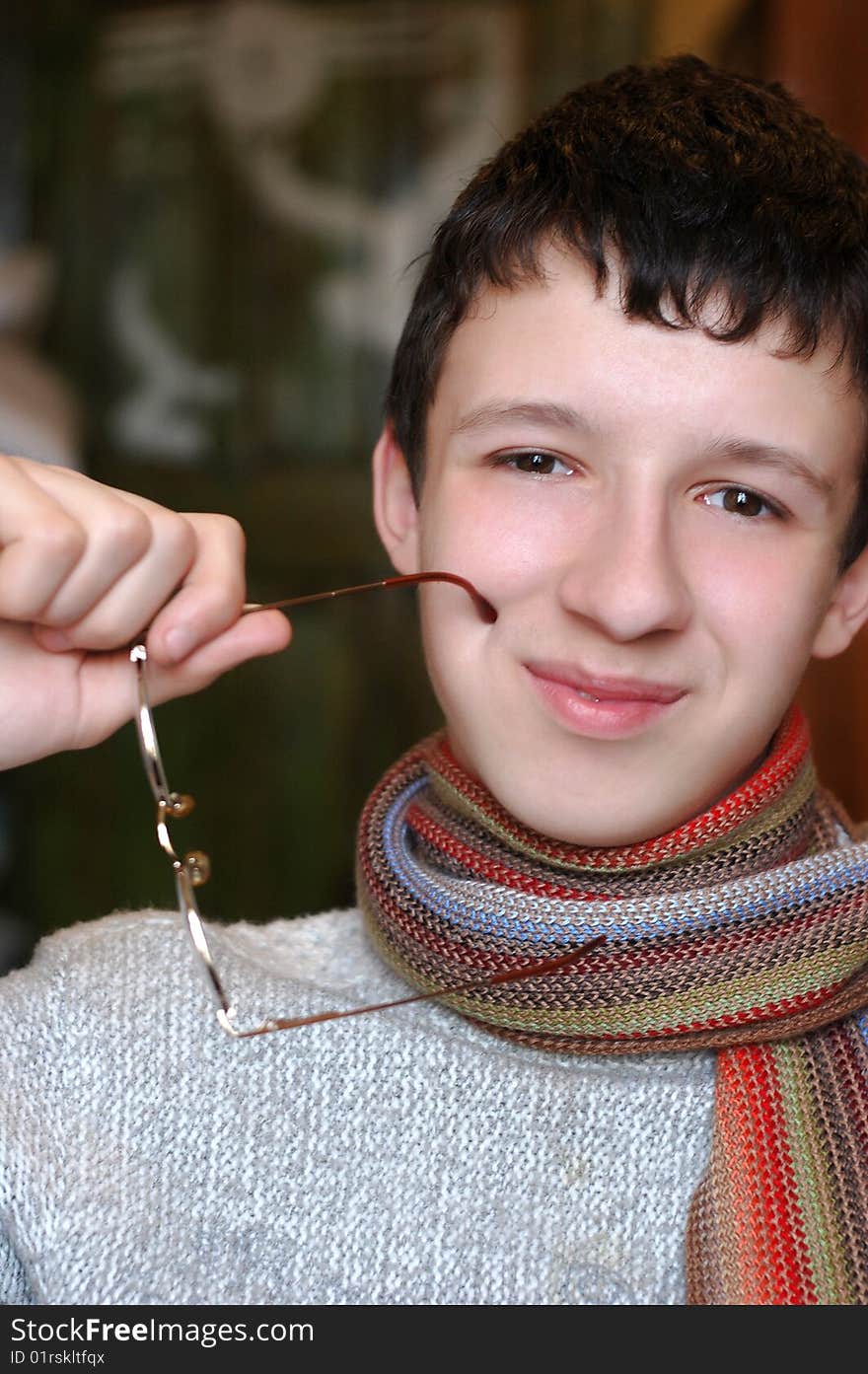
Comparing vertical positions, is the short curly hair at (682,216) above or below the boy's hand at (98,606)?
above

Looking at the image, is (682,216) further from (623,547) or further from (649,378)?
(623,547)

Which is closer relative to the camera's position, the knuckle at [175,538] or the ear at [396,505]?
the knuckle at [175,538]

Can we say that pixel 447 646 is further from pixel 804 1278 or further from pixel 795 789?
pixel 804 1278

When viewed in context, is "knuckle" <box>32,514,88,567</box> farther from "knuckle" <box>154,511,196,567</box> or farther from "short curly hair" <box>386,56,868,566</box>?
"short curly hair" <box>386,56,868,566</box>

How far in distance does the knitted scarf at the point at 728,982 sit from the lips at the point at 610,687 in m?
0.09

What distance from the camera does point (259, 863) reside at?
2875mm

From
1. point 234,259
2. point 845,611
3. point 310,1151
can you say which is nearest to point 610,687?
point 845,611

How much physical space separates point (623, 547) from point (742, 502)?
10 centimetres

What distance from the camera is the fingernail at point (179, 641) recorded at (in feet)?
2.64

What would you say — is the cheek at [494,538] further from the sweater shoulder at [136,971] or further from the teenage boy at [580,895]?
the sweater shoulder at [136,971]

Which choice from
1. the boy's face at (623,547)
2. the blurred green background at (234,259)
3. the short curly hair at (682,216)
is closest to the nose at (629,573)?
the boy's face at (623,547)

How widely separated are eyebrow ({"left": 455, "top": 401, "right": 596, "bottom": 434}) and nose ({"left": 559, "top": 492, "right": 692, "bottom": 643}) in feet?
0.18

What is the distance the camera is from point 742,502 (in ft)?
3.11
